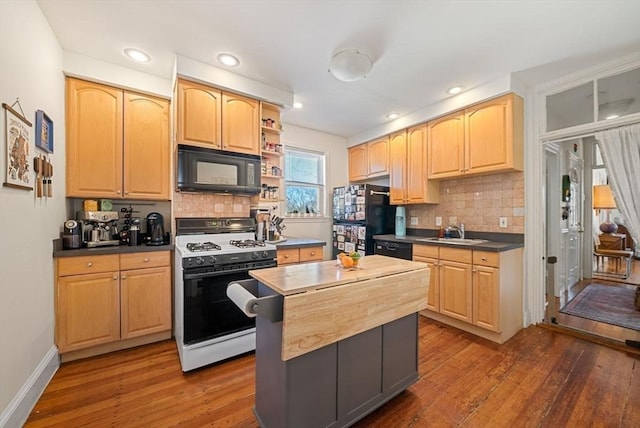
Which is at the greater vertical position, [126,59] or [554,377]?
[126,59]

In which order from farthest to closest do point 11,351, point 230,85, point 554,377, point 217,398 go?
point 230,85 → point 554,377 → point 217,398 → point 11,351

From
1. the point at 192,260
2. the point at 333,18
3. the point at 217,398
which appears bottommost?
the point at 217,398

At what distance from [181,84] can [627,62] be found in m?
4.01

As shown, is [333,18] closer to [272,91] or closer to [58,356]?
[272,91]

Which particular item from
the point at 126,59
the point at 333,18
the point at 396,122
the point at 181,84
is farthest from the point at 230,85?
the point at 396,122

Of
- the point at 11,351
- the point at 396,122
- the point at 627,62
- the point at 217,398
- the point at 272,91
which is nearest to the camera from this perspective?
the point at 11,351

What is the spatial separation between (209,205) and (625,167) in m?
3.99

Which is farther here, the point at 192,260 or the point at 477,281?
the point at 477,281

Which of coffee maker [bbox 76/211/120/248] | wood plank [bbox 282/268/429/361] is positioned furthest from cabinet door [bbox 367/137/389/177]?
coffee maker [bbox 76/211/120/248]

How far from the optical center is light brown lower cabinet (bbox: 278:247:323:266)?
9.50ft

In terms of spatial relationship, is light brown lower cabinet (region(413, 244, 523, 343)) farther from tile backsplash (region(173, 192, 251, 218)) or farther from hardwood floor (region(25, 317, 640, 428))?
tile backsplash (region(173, 192, 251, 218))

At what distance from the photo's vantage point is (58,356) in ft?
7.11

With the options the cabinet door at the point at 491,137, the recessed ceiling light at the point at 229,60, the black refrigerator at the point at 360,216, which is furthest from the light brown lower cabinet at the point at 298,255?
the cabinet door at the point at 491,137

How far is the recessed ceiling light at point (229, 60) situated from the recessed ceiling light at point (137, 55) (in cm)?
66
